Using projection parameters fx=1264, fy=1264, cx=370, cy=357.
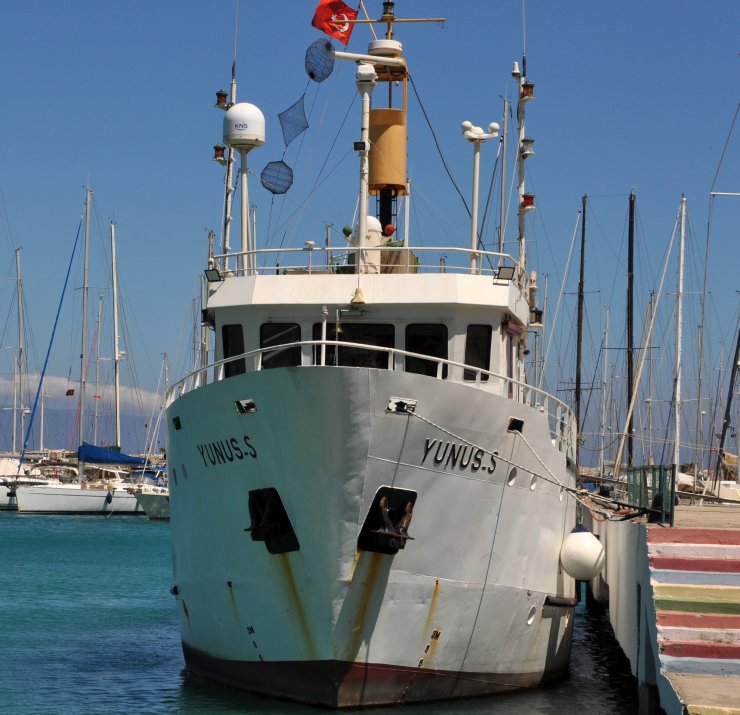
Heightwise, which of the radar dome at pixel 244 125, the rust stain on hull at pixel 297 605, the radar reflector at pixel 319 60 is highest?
the radar reflector at pixel 319 60

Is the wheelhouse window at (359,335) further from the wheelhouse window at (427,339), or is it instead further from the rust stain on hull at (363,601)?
the rust stain on hull at (363,601)

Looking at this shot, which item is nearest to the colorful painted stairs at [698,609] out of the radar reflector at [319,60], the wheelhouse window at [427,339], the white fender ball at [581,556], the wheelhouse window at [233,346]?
the white fender ball at [581,556]

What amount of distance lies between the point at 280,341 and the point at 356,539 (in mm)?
4275

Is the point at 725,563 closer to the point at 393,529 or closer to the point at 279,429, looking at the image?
the point at 393,529

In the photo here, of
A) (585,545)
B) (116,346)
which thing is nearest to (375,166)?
(585,545)

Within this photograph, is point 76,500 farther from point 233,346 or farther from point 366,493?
point 366,493

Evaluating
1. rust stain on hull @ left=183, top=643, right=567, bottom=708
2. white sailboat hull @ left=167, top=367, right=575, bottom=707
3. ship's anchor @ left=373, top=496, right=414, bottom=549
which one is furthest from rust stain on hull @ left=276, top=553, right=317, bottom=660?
ship's anchor @ left=373, top=496, right=414, bottom=549

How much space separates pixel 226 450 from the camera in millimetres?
17328

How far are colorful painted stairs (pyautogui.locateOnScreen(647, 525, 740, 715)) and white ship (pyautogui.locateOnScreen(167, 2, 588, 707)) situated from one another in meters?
2.59

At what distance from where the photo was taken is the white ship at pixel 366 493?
1620 centimetres

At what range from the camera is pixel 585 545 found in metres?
20.0

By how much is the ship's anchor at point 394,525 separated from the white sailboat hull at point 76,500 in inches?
2382

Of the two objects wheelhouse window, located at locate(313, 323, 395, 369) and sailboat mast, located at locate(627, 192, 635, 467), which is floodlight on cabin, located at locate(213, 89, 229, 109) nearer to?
wheelhouse window, located at locate(313, 323, 395, 369)

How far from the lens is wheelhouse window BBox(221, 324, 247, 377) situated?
64.4 ft
